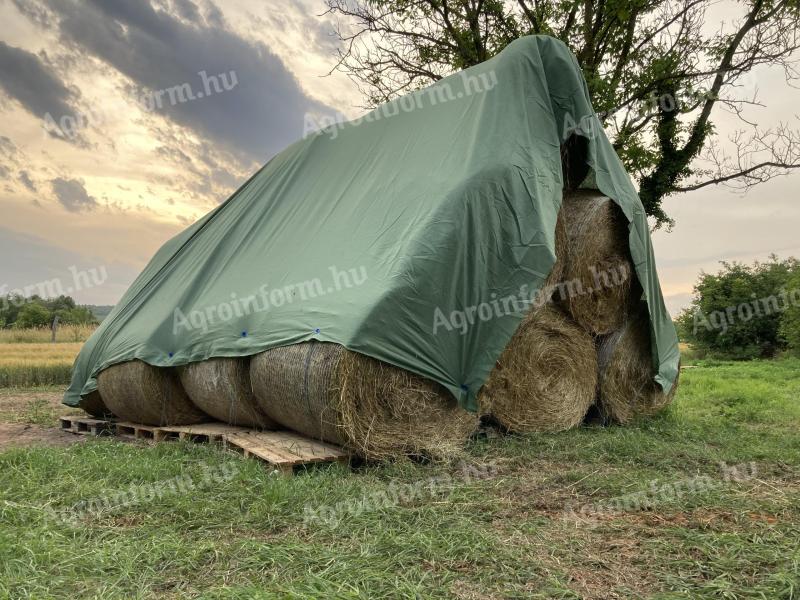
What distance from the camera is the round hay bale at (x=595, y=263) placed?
22.4 feet

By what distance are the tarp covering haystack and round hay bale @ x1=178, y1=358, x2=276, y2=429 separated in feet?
0.08

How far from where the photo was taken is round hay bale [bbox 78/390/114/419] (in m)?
8.38

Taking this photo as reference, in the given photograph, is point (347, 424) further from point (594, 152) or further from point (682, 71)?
point (682, 71)

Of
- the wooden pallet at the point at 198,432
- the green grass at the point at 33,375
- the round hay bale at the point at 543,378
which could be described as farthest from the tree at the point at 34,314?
the round hay bale at the point at 543,378

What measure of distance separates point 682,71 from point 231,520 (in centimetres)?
1408

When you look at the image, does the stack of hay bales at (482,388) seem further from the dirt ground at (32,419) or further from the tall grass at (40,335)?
the tall grass at (40,335)

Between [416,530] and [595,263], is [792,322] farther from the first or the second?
[416,530]

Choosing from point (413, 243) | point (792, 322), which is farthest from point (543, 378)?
point (792, 322)

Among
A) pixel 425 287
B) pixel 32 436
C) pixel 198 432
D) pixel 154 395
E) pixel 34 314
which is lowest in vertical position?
pixel 32 436

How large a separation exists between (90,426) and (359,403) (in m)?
4.62

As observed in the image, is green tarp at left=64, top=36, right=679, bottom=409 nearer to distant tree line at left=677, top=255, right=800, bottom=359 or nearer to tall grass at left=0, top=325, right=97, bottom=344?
tall grass at left=0, top=325, right=97, bottom=344

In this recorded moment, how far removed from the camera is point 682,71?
559 inches

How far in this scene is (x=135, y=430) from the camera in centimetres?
744

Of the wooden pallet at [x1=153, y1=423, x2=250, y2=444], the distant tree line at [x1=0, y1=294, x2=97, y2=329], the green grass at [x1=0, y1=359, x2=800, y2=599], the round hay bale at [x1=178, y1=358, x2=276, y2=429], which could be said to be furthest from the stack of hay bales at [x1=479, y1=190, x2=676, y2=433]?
the distant tree line at [x1=0, y1=294, x2=97, y2=329]
